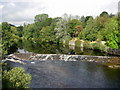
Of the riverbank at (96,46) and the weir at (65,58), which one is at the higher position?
the riverbank at (96,46)

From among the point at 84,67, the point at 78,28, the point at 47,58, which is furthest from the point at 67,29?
the point at 84,67

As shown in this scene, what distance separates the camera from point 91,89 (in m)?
20.7

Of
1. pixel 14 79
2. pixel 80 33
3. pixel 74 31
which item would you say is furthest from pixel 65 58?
pixel 74 31

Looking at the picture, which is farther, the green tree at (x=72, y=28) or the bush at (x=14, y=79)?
the green tree at (x=72, y=28)

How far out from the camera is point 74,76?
25.6 meters

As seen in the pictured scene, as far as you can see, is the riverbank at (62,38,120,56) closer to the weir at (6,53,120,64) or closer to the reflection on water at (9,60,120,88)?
the weir at (6,53,120,64)

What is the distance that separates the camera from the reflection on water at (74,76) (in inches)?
862

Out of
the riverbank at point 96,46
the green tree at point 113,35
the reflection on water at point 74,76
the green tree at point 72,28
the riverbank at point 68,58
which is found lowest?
the reflection on water at point 74,76

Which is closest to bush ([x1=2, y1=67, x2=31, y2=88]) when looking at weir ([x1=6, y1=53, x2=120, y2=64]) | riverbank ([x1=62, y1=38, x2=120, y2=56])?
weir ([x1=6, y1=53, x2=120, y2=64])

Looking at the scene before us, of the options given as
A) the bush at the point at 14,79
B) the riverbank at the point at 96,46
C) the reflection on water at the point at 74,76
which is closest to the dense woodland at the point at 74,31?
the riverbank at the point at 96,46

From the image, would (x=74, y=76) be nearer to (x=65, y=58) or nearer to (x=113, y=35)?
(x=65, y=58)

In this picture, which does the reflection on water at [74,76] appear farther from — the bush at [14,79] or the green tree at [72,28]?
the green tree at [72,28]

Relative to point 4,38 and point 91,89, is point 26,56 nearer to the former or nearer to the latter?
point 4,38

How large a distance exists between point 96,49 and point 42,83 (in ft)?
112
